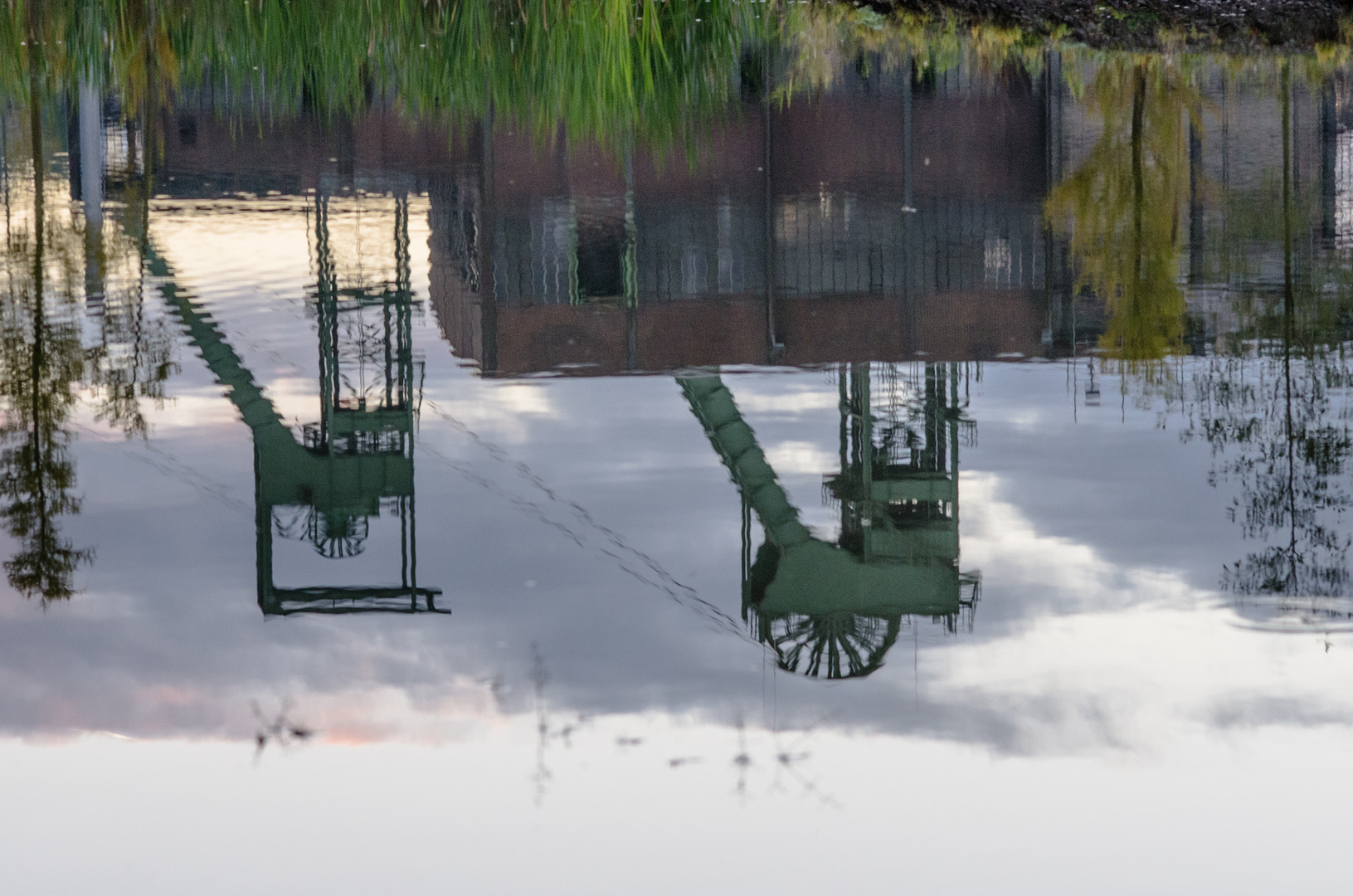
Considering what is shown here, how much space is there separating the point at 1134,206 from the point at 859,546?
511 centimetres

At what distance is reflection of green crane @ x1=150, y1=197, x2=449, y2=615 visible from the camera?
3521 mm

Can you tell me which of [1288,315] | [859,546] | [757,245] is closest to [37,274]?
[757,245]

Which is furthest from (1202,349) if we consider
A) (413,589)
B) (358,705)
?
(358,705)

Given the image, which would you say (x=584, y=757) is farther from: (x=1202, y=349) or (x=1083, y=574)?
(x=1202, y=349)

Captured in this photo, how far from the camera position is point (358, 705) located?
2953 mm

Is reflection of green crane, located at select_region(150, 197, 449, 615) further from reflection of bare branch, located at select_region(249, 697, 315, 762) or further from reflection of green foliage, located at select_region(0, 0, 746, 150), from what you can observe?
reflection of green foliage, located at select_region(0, 0, 746, 150)

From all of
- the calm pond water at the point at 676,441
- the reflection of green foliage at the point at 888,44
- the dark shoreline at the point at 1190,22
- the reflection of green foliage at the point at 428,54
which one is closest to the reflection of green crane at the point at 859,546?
the calm pond water at the point at 676,441

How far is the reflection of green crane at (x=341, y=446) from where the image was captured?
3.52 meters

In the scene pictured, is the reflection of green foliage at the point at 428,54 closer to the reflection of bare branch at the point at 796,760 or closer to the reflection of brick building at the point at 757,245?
the reflection of brick building at the point at 757,245

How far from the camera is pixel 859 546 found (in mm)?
3785

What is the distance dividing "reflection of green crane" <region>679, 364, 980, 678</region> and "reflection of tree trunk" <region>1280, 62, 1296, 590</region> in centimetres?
80

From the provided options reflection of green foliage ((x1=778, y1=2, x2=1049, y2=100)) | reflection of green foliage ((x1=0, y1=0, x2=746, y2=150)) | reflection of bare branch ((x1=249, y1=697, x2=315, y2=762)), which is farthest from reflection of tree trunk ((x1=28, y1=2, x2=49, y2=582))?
reflection of green foliage ((x1=778, y1=2, x2=1049, y2=100))

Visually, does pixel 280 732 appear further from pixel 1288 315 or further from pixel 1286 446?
pixel 1288 315

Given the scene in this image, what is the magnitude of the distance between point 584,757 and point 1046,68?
11.2m
